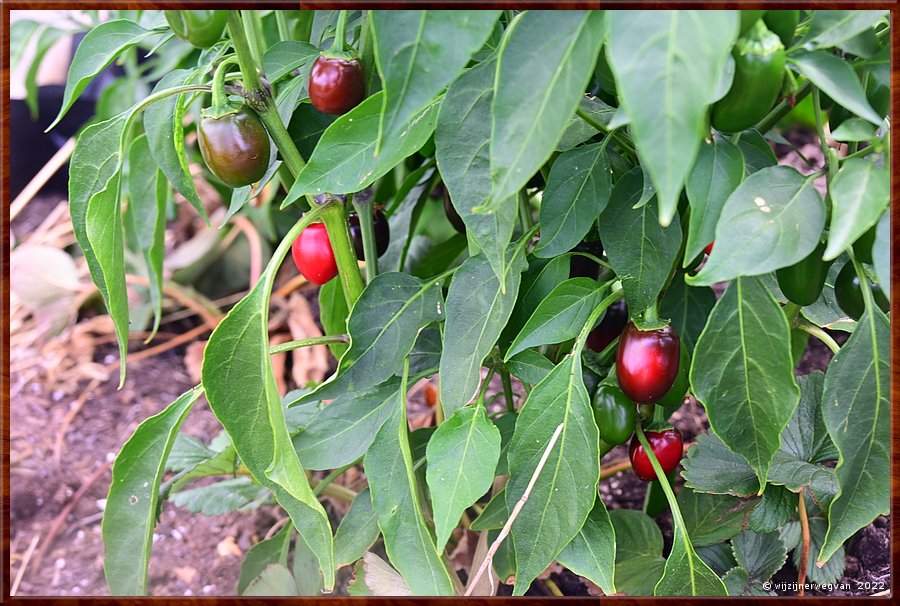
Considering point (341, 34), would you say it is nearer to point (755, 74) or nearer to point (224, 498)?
point (755, 74)

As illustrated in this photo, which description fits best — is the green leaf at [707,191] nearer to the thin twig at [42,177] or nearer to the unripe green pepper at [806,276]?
the unripe green pepper at [806,276]

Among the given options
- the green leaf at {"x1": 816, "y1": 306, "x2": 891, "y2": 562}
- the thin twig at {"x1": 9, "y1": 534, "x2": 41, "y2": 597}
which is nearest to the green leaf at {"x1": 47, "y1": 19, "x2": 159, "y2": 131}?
the green leaf at {"x1": 816, "y1": 306, "x2": 891, "y2": 562}

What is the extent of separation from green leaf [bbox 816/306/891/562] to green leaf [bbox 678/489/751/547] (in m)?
0.21

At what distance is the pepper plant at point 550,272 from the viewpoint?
40 centimetres

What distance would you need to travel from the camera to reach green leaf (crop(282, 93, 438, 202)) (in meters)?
0.52

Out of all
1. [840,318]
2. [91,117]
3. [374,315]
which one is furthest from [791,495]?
[91,117]

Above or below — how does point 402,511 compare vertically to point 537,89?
below

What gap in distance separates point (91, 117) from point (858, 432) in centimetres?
147

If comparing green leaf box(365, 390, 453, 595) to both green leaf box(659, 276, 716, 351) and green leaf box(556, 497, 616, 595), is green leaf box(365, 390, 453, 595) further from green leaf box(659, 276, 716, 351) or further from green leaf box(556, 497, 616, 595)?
green leaf box(659, 276, 716, 351)

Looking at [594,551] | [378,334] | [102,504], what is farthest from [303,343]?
[102,504]

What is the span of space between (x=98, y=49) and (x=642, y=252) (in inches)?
16.6

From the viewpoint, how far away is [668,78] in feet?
1.12

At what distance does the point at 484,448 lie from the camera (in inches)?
22.0

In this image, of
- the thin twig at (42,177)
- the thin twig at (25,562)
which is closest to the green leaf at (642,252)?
the thin twig at (25,562)
